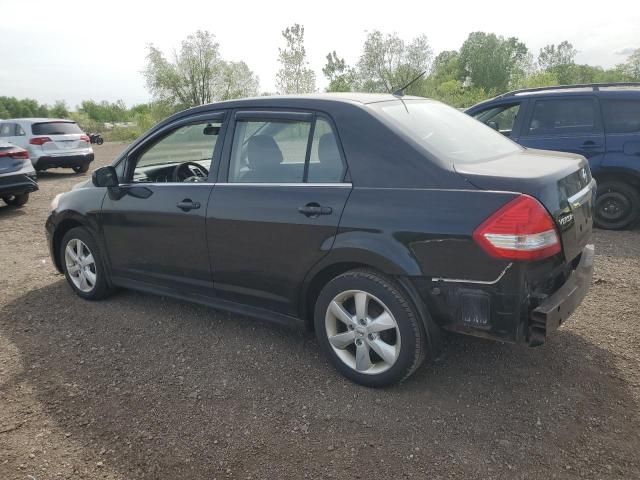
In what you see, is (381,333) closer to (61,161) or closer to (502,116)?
(502,116)

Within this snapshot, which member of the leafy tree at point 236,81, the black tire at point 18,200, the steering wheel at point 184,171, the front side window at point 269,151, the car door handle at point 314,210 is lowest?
the black tire at point 18,200

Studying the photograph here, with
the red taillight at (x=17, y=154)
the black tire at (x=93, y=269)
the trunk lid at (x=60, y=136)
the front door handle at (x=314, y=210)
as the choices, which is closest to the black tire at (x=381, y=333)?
the front door handle at (x=314, y=210)

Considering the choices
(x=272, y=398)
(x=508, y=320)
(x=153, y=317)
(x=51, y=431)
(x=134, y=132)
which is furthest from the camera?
(x=134, y=132)

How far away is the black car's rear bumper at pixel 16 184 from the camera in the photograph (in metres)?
8.93

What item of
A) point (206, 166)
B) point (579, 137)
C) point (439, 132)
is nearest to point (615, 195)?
point (579, 137)

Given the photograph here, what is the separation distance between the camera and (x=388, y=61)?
4841 centimetres

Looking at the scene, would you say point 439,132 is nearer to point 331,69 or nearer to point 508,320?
point 508,320

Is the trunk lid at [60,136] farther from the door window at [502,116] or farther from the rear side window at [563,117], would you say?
the rear side window at [563,117]

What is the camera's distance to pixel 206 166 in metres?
3.86

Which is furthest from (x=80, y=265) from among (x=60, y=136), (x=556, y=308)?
(x=60, y=136)

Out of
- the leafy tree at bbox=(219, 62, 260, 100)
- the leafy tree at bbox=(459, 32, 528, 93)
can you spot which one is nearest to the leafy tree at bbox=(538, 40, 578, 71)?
the leafy tree at bbox=(459, 32, 528, 93)

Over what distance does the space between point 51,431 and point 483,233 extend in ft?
8.42

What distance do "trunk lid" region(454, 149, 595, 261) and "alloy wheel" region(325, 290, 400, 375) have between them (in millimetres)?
917

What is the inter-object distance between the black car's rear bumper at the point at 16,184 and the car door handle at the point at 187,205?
6.82 metres
